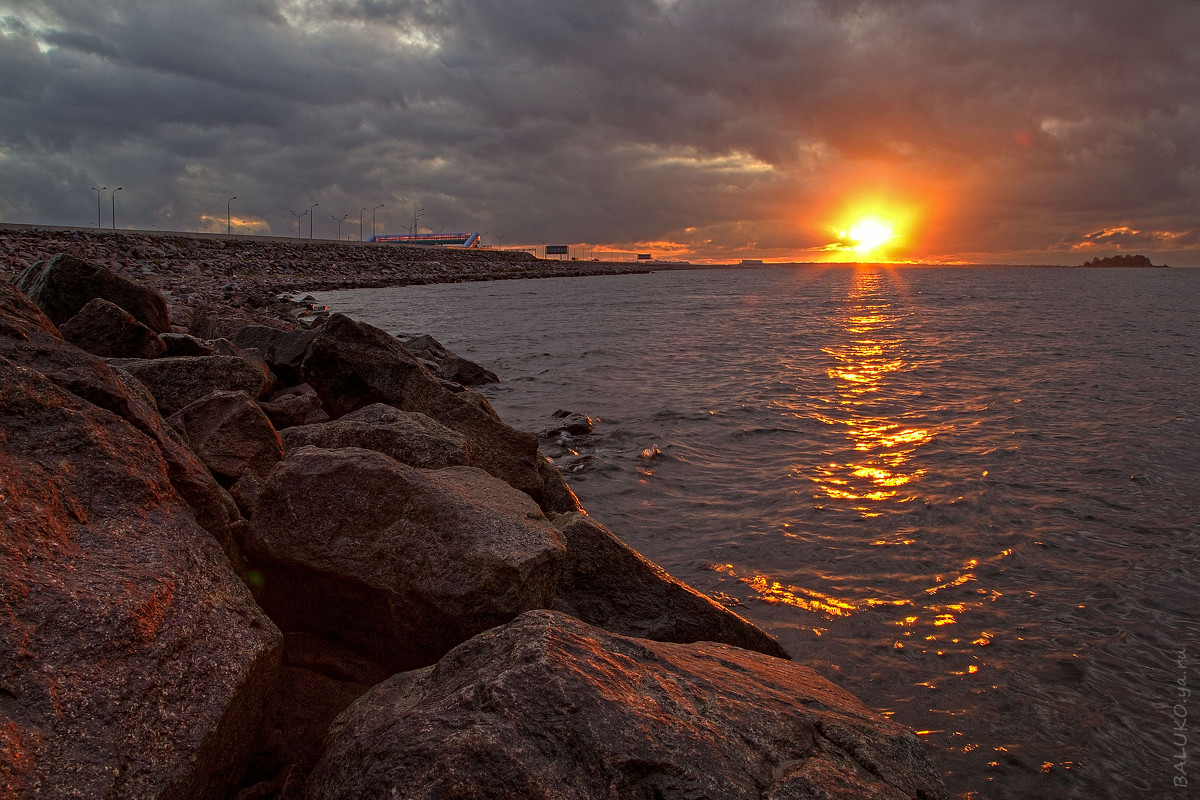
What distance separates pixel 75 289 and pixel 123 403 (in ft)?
22.6

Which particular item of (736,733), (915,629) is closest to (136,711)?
(736,733)

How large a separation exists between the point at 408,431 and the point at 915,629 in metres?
4.41

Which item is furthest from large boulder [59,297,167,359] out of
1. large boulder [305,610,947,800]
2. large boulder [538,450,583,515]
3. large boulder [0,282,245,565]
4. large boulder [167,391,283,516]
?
large boulder [305,610,947,800]

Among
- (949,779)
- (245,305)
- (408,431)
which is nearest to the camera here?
(949,779)

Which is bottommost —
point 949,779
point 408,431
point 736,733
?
point 949,779

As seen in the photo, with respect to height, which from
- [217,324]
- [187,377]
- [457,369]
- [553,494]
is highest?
[217,324]

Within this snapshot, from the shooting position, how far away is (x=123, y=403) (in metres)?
3.59

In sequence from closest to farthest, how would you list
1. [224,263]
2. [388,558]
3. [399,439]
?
1. [388,558]
2. [399,439]
3. [224,263]

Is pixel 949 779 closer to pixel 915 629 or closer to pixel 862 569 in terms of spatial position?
pixel 915 629

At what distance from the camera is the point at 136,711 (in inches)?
88.0

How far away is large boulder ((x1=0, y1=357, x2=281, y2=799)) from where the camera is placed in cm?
207

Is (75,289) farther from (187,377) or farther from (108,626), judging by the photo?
(108,626)

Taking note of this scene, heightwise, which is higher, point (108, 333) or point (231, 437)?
point (108, 333)

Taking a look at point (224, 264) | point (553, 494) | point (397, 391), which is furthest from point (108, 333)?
point (224, 264)
